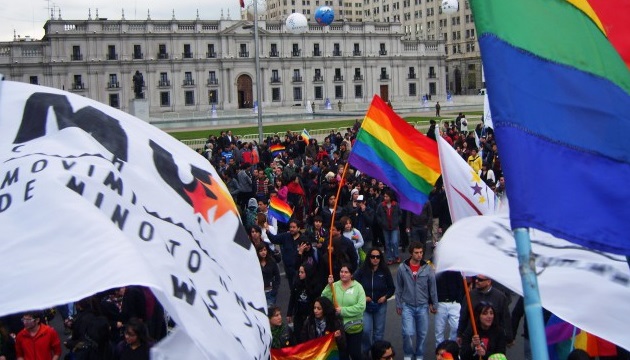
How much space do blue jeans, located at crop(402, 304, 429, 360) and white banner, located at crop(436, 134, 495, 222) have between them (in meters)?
1.38

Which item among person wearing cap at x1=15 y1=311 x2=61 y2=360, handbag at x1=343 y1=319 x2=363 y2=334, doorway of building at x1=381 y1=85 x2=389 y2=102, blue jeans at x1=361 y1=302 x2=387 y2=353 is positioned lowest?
blue jeans at x1=361 y1=302 x2=387 y2=353

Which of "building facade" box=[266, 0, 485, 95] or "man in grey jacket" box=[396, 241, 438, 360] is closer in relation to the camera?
"man in grey jacket" box=[396, 241, 438, 360]

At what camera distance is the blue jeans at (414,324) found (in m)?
8.18

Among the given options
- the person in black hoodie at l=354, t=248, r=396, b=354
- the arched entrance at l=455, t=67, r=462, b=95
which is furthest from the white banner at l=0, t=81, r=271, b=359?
the arched entrance at l=455, t=67, r=462, b=95

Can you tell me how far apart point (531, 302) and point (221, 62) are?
76.1 metres

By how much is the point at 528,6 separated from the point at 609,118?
0.60 metres

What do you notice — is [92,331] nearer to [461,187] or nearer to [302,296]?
[302,296]

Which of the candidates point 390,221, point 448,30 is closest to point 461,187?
point 390,221

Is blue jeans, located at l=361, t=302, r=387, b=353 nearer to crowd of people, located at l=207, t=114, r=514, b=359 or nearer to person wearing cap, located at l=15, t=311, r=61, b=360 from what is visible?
crowd of people, located at l=207, t=114, r=514, b=359

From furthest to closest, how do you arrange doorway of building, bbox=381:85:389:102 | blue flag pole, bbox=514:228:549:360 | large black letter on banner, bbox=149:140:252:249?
doorway of building, bbox=381:85:389:102
large black letter on banner, bbox=149:140:252:249
blue flag pole, bbox=514:228:549:360

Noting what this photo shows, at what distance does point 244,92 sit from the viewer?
79.5m

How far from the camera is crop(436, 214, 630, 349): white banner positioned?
3756 mm

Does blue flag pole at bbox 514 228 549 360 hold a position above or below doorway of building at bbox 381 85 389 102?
Result: below

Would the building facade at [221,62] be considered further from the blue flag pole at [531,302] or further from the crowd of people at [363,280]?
the blue flag pole at [531,302]
